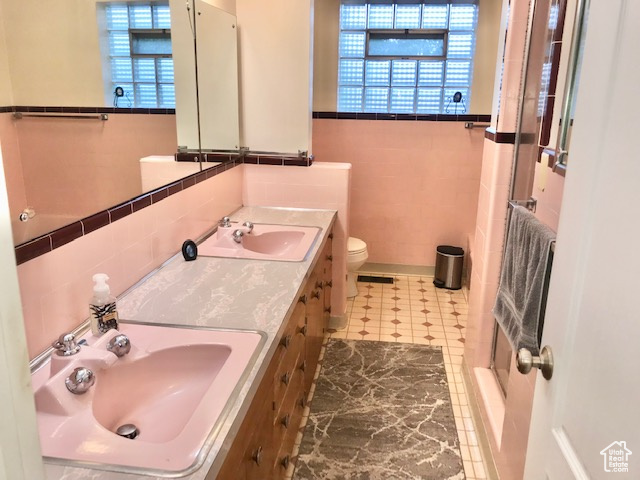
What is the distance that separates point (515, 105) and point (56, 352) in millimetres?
2095

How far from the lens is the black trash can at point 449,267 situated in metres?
4.10

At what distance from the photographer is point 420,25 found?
401 cm

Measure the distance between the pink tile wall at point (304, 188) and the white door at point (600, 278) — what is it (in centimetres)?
210

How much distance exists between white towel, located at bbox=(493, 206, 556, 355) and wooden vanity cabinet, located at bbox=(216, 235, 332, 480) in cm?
74

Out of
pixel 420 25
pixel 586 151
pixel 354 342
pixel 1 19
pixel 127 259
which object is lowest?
pixel 354 342

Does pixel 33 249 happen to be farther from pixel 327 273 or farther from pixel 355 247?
pixel 355 247

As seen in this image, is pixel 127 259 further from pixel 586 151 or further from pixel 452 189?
pixel 452 189

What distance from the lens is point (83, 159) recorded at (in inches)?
66.2

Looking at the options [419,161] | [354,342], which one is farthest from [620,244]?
[419,161]

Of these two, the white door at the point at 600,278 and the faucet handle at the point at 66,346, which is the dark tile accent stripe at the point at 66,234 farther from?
the white door at the point at 600,278

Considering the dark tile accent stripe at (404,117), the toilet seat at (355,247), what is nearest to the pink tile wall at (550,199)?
the toilet seat at (355,247)

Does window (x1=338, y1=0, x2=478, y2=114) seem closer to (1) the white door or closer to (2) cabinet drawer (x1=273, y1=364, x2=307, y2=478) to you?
(2) cabinet drawer (x1=273, y1=364, x2=307, y2=478)

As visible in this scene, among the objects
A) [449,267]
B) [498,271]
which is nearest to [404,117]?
[449,267]

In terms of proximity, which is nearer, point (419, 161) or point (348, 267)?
point (348, 267)
